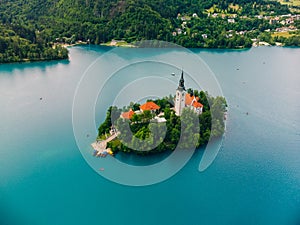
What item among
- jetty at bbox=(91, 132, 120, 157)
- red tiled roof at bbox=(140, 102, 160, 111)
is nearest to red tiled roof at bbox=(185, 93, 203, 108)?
red tiled roof at bbox=(140, 102, 160, 111)

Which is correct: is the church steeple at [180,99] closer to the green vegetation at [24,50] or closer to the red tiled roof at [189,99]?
the red tiled roof at [189,99]

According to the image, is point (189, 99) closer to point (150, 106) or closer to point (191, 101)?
point (191, 101)

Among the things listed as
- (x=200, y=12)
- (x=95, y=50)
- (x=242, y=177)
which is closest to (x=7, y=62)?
(x=95, y=50)

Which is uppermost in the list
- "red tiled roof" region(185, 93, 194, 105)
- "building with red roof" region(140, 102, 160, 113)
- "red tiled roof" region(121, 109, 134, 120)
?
"red tiled roof" region(185, 93, 194, 105)

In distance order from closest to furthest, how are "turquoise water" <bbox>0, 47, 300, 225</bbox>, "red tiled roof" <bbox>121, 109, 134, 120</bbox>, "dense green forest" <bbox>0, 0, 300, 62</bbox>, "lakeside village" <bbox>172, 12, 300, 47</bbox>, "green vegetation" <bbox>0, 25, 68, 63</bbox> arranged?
"turquoise water" <bbox>0, 47, 300, 225</bbox>
"red tiled roof" <bbox>121, 109, 134, 120</bbox>
"green vegetation" <bbox>0, 25, 68, 63</bbox>
"dense green forest" <bbox>0, 0, 300, 62</bbox>
"lakeside village" <bbox>172, 12, 300, 47</bbox>

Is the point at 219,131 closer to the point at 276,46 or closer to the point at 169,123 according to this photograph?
the point at 169,123

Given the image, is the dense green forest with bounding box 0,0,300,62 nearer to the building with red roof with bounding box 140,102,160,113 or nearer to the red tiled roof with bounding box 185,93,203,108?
the building with red roof with bounding box 140,102,160,113
